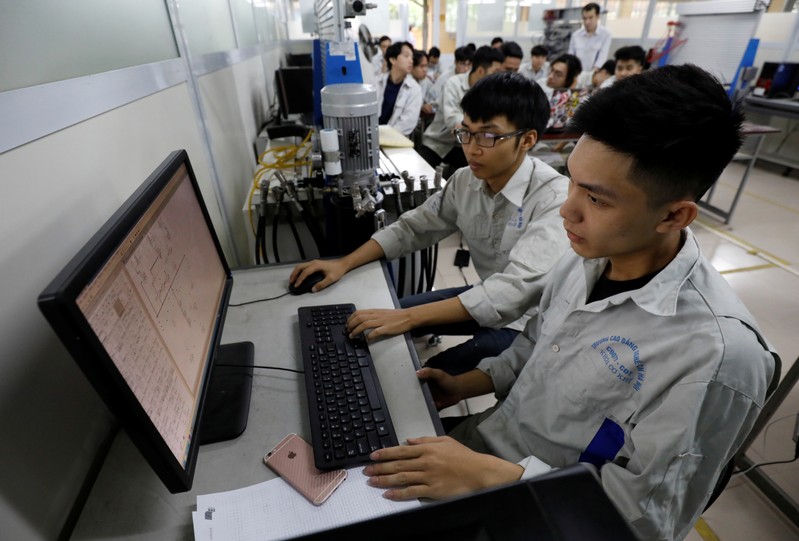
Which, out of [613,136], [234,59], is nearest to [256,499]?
[613,136]

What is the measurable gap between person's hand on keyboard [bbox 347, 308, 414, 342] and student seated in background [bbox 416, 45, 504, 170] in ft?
8.68

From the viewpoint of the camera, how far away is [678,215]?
67cm

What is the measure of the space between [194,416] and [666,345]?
77 cm

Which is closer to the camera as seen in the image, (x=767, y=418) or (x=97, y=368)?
(x=97, y=368)

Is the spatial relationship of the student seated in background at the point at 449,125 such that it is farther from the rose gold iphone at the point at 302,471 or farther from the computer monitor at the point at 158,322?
the rose gold iphone at the point at 302,471

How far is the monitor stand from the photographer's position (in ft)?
2.41

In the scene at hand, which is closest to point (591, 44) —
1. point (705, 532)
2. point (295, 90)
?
point (295, 90)

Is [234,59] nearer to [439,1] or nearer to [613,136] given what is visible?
[613,136]

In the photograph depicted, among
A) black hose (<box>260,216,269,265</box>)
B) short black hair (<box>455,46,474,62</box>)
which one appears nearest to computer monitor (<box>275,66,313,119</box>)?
black hose (<box>260,216,269,265</box>)

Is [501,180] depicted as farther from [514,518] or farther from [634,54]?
[634,54]

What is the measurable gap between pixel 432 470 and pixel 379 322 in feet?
1.24

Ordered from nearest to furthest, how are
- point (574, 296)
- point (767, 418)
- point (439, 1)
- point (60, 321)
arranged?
point (60, 321) < point (574, 296) < point (767, 418) < point (439, 1)

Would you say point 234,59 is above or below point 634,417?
above

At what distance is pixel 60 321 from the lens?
1.18 feet
